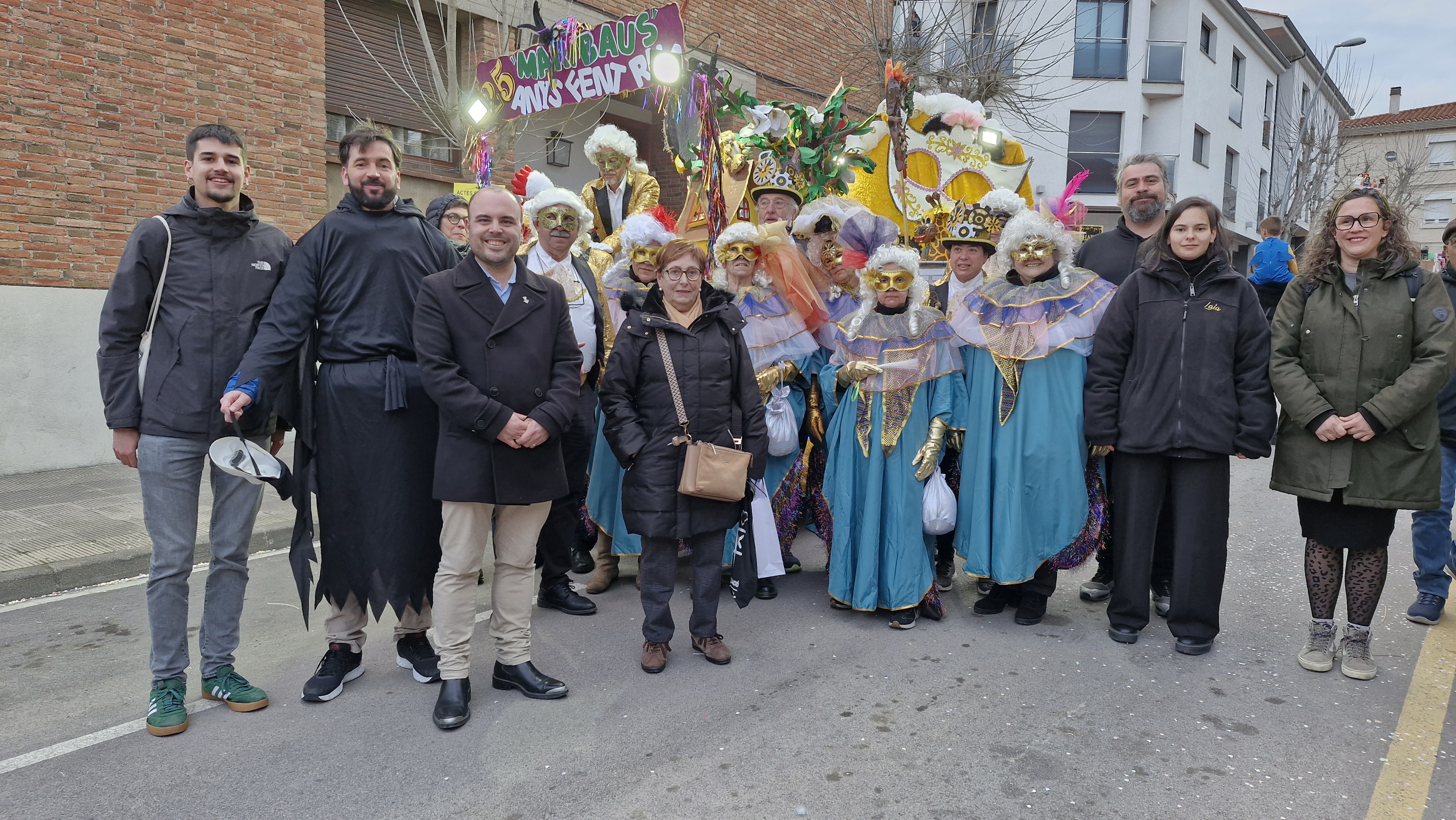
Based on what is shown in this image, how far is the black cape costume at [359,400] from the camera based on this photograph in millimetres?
3488

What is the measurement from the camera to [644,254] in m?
5.02

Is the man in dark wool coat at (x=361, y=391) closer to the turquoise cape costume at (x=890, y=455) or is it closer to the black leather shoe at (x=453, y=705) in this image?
the black leather shoe at (x=453, y=705)

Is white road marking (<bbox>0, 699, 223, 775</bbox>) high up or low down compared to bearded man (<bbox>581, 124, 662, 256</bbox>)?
down

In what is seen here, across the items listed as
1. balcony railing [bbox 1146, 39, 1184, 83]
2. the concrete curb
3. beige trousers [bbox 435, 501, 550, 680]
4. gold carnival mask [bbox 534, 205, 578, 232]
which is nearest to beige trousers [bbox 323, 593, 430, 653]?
beige trousers [bbox 435, 501, 550, 680]

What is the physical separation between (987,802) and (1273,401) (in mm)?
2345

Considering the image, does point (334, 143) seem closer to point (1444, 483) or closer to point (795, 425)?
point (795, 425)

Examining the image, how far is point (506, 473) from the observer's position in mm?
3432

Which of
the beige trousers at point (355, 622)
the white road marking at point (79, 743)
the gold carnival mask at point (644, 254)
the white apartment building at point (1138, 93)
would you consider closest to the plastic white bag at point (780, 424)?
the gold carnival mask at point (644, 254)

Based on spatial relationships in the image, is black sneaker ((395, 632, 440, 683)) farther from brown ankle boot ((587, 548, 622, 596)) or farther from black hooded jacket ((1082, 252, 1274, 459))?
black hooded jacket ((1082, 252, 1274, 459))

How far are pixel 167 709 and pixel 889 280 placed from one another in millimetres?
3485

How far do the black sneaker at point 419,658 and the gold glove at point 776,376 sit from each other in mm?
1981

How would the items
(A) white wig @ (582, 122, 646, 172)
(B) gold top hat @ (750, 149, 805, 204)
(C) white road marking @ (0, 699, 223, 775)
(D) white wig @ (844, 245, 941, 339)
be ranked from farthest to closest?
(A) white wig @ (582, 122, 646, 172), (B) gold top hat @ (750, 149, 805, 204), (D) white wig @ (844, 245, 941, 339), (C) white road marking @ (0, 699, 223, 775)

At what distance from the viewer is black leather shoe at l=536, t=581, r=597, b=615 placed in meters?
4.69

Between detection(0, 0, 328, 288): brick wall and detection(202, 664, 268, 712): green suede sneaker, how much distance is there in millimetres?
5760
